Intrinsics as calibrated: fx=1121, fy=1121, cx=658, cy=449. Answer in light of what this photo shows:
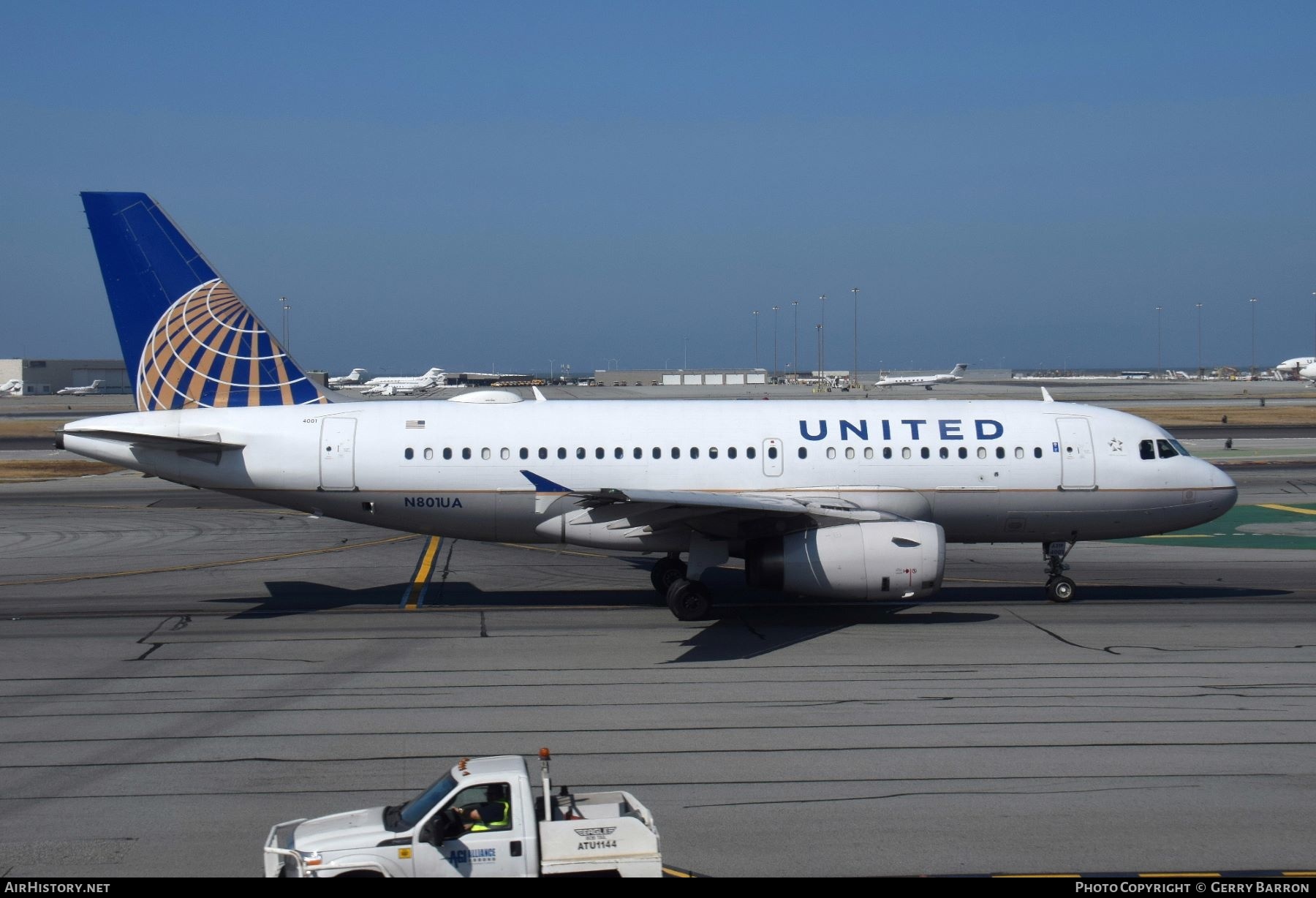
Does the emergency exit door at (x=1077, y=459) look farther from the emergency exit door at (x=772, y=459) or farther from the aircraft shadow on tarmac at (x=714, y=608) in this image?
the emergency exit door at (x=772, y=459)

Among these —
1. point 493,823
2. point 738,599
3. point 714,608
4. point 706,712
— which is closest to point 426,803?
point 493,823

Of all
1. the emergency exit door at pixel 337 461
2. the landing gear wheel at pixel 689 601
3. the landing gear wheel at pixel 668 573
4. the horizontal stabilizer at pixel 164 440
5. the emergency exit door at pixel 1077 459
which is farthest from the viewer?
the landing gear wheel at pixel 668 573

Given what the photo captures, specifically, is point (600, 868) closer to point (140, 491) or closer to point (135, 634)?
point (135, 634)

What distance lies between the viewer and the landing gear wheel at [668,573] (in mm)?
23547

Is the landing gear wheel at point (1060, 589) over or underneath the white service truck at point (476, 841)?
underneath

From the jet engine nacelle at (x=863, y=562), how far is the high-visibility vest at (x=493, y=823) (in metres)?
11.8

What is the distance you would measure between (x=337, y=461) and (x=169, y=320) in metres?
5.05

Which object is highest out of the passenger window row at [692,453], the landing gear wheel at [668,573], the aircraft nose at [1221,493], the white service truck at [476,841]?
the passenger window row at [692,453]

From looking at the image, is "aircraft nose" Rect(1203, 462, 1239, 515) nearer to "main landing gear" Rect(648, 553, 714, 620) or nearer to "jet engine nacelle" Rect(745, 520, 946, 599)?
"jet engine nacelle" Rect(745, 520, 946, 599)

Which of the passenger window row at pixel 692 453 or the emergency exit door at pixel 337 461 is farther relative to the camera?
the passenger window row at pixel 692 453

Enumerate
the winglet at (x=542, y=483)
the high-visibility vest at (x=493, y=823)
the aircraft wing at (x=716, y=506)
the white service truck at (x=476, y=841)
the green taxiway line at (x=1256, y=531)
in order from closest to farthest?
the white service truck at (x=476, y=841), the high-visibility vest at (x=493, y=823), the aircraft wing at (x=716, y=506), the winglet at (x=542, y=483), the green taxiway line at (x=1256, y=531)

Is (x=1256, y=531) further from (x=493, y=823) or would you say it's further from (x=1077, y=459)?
(x=493, y=823)

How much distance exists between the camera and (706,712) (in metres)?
15.5

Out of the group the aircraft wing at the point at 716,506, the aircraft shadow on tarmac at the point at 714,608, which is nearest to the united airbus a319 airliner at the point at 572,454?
the aircraft wing at the point at 716,506
